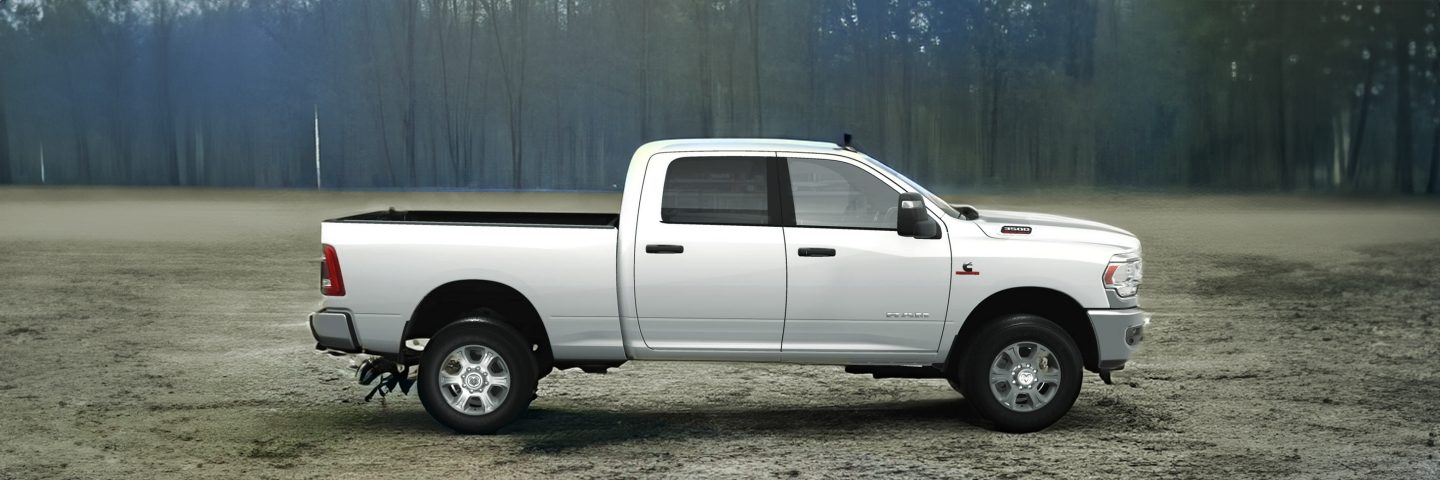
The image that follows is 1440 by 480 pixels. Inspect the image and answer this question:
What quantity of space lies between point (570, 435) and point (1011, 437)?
8.54ft

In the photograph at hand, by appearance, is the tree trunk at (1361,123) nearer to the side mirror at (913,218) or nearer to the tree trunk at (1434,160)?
the tree trunk at (1434,160)

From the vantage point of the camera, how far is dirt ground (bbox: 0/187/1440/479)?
761 cm

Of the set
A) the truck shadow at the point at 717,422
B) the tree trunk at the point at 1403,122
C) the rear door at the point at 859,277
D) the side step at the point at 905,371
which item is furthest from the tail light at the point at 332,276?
the tree trunk at the point at 1403,122

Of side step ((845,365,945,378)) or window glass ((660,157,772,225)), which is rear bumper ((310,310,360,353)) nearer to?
window glass ((660,157,772,225))

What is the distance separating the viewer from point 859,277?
8.32 meters

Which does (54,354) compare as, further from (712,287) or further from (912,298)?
(912,298)

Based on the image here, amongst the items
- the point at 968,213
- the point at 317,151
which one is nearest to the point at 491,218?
the point at 968,213

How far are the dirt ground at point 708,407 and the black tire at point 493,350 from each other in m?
0.14

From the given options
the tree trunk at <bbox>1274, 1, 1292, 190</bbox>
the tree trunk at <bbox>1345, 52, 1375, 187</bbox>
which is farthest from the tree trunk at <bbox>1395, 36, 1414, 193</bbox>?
the tree trunk at <bbox>1274, 1, 1292, 190</bbox>

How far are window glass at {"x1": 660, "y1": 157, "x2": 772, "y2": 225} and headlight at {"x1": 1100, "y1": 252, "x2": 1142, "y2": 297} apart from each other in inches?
79.5

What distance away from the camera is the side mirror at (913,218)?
809 centimetres

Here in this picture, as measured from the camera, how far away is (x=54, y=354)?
11859 millimetres

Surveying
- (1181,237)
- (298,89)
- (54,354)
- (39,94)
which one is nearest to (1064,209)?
(1181,237)

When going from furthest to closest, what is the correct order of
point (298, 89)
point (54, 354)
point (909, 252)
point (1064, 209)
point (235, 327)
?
1. point (298, 89)
2. point (1064, 209)
3. point (235, 327)
4. point (54, 354)
5. point (909, 252)
